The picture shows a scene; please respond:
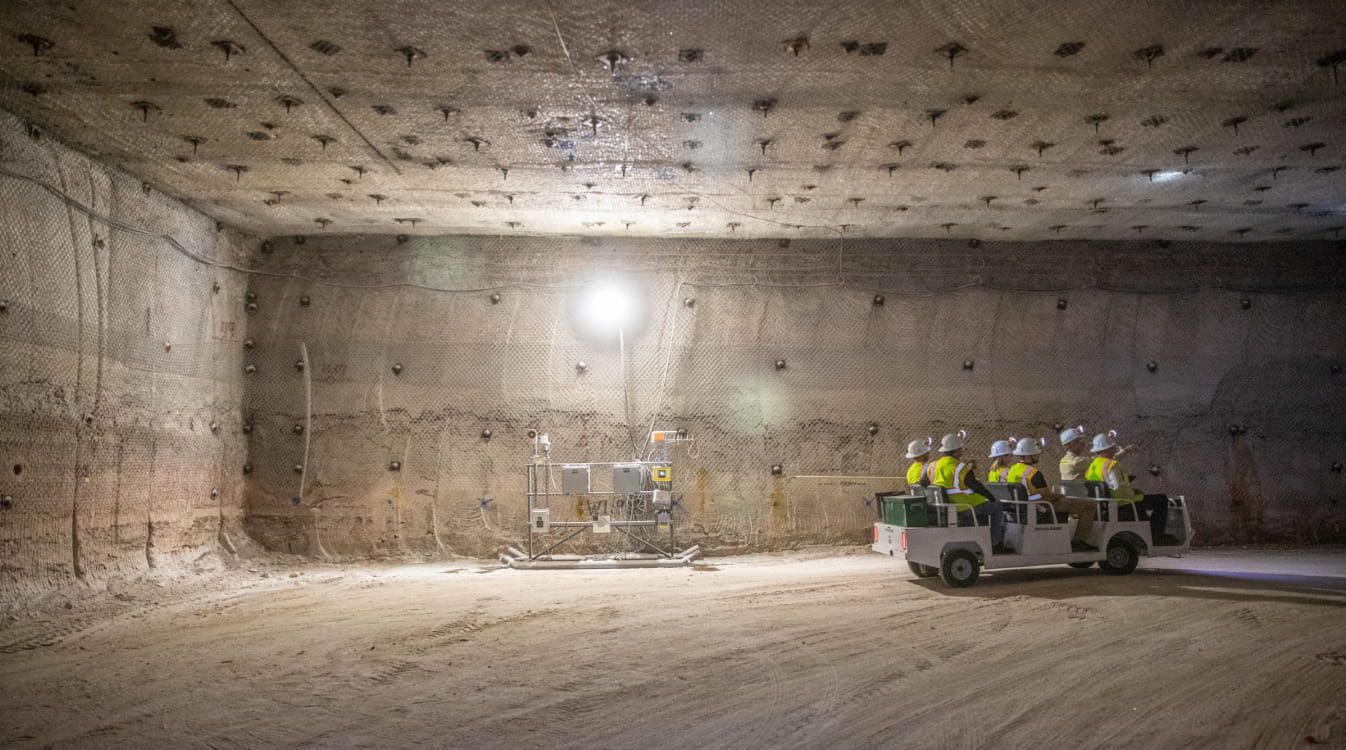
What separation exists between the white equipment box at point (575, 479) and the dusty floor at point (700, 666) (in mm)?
2333

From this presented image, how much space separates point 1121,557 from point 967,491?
7.96ft

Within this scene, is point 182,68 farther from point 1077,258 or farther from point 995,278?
point 1077,258

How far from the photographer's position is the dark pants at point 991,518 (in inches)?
354

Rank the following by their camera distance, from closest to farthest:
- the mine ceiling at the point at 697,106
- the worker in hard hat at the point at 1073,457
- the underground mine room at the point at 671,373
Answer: the underground mine room at the point at 671,373 → the mine ceiling at the point at 697,106 → the worker in hard hat at the point at 1073,457

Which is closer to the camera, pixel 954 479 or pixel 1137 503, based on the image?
pixel 954 479

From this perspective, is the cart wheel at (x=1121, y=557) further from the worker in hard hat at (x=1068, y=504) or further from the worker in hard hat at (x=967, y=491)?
the worker in hard hat at (x=967, y=491)

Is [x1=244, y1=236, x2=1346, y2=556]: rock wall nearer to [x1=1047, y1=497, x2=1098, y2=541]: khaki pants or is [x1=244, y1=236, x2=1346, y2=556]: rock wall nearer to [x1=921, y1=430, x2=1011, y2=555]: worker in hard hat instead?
→ [x1=1047, y1=497, x2=1098, y2=541]: khaki pants

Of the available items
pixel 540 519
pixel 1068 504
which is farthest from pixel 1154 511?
pixel 540 519

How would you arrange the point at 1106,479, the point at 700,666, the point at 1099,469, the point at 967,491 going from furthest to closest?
the point at 1099,469 < the point at 1106,479 < the point at 967,491 < the point at 700,666

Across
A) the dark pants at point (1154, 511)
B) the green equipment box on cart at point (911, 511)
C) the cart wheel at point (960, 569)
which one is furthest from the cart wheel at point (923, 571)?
the dark pants at point (1154, 511)

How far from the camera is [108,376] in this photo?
367 inches

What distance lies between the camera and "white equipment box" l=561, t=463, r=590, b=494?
37.9 feet

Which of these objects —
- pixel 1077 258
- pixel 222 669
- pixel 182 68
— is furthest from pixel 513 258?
pixel 1077 258

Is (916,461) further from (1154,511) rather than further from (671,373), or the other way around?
Result: (671,373)
